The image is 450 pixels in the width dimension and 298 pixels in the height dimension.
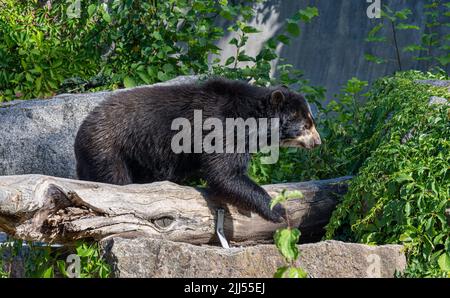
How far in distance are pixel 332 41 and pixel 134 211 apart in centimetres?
621

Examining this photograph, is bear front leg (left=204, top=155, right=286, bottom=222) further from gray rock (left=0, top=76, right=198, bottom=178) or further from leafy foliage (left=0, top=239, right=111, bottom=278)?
gray rock (left=0, top=76, right=198, bottom=178)

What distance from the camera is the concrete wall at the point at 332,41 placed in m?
11.4

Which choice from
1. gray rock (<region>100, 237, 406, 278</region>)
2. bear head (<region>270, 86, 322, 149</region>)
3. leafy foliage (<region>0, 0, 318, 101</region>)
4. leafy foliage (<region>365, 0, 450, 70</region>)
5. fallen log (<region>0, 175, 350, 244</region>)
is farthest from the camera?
leafy foliage (<region>365, 0, 450, 70</region>)

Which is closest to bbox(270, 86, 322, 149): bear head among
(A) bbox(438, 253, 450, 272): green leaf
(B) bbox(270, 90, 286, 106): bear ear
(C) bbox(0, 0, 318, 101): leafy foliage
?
(B) bbox(270, 90, 286, 106): bear ear

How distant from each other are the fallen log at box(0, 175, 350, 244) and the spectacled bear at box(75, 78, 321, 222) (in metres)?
0.21

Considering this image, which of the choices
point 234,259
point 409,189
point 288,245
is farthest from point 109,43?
point 288,245

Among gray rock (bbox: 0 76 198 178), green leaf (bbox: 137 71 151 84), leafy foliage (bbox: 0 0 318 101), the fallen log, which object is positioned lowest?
the fallen log

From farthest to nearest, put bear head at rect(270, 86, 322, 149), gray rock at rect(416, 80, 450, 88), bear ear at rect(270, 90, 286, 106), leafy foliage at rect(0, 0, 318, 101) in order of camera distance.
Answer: leafy foliage at rect(0, 0, 318, 101), gray rock at rect(416, 80, 450, 88), bear head at rect(270, 86, 322, 149), bear ear at rect(270, 90, 286, 106)

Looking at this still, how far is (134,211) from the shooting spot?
6.10m

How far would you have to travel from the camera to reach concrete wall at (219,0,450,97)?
1145 centimetres

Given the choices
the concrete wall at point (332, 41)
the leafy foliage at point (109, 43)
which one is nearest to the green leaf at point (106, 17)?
the leafy foliage at point (109, 43)

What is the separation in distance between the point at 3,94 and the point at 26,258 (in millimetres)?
4950
